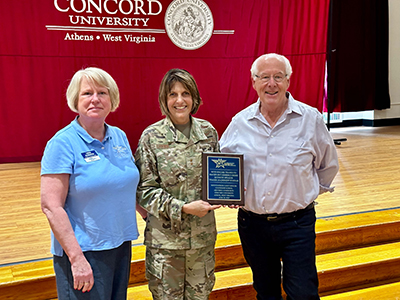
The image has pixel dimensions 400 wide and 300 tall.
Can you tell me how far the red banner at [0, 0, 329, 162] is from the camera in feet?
17.9

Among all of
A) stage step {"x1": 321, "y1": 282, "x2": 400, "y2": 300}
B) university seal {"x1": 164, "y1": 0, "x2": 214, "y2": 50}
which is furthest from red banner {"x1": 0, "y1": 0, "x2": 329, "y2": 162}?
stage step {"x1": 321, "y1": 282, "x2": 400, "y2": 300}

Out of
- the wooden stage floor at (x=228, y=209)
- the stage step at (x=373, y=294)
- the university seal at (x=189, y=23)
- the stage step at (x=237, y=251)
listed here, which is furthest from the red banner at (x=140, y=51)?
the stage step at (x=373, y=294)

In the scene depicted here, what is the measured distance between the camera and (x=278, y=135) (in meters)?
1.90

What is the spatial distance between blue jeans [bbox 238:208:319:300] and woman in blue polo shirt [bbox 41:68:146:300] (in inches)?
24.1

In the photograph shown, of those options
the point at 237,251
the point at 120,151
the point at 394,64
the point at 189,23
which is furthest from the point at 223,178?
the point at 394,64

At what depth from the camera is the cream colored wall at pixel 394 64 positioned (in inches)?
337

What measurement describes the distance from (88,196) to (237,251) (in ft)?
5.23

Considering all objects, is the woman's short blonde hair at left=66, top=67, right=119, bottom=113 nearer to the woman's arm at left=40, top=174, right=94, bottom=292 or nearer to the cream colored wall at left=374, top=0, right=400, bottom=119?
the woman's arm at left=40, top=174, right=94, bottom=292

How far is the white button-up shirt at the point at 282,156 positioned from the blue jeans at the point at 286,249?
0.07m

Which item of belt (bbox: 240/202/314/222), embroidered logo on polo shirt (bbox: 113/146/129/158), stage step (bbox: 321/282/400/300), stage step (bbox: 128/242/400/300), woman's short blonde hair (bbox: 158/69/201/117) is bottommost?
stage step (bbox: 321/282/400/300)

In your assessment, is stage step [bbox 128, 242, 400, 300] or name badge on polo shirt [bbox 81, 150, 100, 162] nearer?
name badge on polo shirt [bbox 81, 150, 100, 162]

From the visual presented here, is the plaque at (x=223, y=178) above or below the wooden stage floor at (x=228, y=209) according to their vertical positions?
above

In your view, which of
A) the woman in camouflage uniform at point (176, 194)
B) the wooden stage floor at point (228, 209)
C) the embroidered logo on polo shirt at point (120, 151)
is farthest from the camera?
the wooden stage floor at point (228, 209)

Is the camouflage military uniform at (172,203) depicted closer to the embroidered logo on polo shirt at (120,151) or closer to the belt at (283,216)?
the embroidered logo on polo shirt at (120,151)
